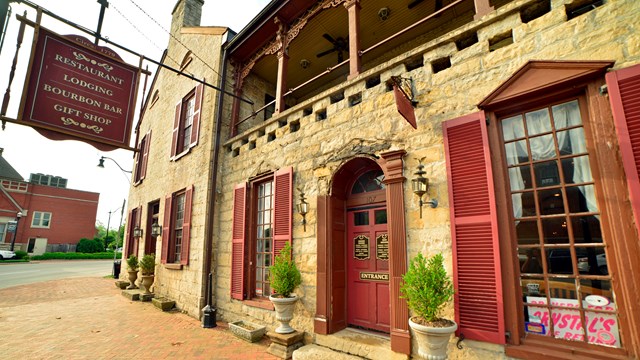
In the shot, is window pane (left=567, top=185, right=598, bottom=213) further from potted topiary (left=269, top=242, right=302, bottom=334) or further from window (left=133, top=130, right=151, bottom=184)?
window (left=133, top=130, right=151, bottom=184)

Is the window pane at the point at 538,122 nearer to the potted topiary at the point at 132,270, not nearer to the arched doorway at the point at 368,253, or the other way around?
the arched doorway at the point at 368,253

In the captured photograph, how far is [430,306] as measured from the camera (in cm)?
314

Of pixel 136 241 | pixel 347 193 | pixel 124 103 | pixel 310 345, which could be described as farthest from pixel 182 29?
pixel 310 345

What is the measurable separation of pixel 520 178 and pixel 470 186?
52 cm

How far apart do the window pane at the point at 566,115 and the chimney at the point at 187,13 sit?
11951 mm

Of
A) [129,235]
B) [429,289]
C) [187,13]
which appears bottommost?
[429,289]

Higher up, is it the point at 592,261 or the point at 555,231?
the point at 555,231

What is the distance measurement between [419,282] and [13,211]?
3945cm

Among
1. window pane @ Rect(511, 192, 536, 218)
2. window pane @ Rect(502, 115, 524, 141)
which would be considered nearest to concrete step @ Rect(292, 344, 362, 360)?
window pane @ Rect(511, 192, 536, 218)

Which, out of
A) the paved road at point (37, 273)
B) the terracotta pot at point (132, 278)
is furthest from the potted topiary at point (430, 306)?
the paved road at point (37, 273)

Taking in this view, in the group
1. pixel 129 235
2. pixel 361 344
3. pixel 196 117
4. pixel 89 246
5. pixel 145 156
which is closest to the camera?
pixel 361 344

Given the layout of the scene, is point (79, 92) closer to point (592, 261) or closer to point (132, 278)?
point (592, 261)

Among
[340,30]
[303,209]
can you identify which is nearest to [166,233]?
[303,209]

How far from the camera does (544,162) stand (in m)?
3.19
